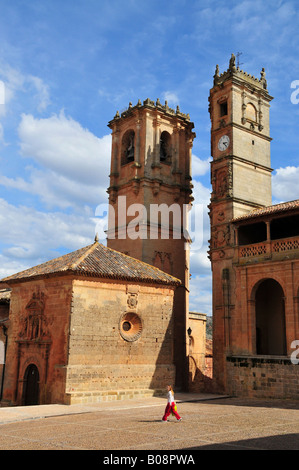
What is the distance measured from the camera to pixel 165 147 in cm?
3506

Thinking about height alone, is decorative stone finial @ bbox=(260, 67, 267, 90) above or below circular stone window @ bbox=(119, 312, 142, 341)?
above

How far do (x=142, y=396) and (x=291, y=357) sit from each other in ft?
24.0

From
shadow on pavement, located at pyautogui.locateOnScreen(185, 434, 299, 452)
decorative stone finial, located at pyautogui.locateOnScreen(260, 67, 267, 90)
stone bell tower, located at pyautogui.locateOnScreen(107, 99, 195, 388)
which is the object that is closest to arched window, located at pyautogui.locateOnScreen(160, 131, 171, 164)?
stone bell tower, located at pyautogui.locateOnScreen(107, 99, 195, 388)

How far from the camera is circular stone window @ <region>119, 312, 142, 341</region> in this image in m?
22.7

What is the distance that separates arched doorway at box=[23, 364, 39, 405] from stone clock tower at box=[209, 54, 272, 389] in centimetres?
961

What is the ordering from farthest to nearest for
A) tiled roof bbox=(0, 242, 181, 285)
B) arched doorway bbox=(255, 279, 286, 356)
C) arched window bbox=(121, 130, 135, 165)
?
arched window bbox=(121, 130, 135, 165)
arched doorway bbox=(255, 279, 286, 356)
tiled roof bbox=(0, 242, 181, 285)

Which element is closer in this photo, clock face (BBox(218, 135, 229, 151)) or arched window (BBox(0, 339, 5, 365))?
arched window (BBox(0, 339, 5, 365))

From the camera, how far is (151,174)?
32.9 m

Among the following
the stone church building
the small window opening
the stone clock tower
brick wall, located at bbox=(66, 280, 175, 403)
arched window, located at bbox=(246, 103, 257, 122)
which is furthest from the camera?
the small window opening

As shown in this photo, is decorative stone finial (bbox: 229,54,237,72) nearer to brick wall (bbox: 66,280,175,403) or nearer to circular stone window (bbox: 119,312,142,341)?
brick wall (bbox: 66,280,175,403)

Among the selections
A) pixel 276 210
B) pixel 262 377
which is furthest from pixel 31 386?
pixel 276 210

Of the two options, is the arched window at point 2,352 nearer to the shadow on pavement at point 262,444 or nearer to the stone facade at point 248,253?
the stone facade at point 248,253

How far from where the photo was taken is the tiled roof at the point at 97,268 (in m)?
21.8
